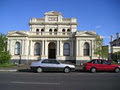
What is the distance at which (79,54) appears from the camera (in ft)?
121

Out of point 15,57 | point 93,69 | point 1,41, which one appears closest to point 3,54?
point 1,41

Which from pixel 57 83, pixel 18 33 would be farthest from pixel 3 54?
pixel 57 83

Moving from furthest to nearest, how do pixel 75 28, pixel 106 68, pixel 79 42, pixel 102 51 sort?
pixel 75 28
pixel 79 42
pixel 102 51
pixel 106 68

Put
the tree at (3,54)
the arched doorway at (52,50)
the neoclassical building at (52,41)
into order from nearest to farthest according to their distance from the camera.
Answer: the tree at (3,54) → the neoclassical building at (52,41) → the arched doorway at (52,50)

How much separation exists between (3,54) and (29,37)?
36.4ft

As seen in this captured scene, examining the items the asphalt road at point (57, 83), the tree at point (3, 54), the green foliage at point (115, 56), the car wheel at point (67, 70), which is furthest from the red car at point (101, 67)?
the green foliage at point (115, 56)

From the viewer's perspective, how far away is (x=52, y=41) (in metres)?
38.7

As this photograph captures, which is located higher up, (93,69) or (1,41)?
(1,41)

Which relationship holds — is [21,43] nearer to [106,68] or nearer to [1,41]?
[1,41]

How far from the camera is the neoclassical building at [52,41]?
3700cm

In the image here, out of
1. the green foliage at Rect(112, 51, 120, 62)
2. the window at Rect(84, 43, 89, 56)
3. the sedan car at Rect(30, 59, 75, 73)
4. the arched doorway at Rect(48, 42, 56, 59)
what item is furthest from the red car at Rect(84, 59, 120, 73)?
the green foliage at Rect(112, 51, 120, 62)

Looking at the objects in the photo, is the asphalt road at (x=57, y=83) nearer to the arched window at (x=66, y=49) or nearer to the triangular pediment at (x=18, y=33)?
the triangular pediment at (x=18, y=33)

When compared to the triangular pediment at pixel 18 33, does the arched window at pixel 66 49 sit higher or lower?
Answer: lower

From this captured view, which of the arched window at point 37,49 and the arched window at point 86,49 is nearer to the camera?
the arched window at point 86,49
